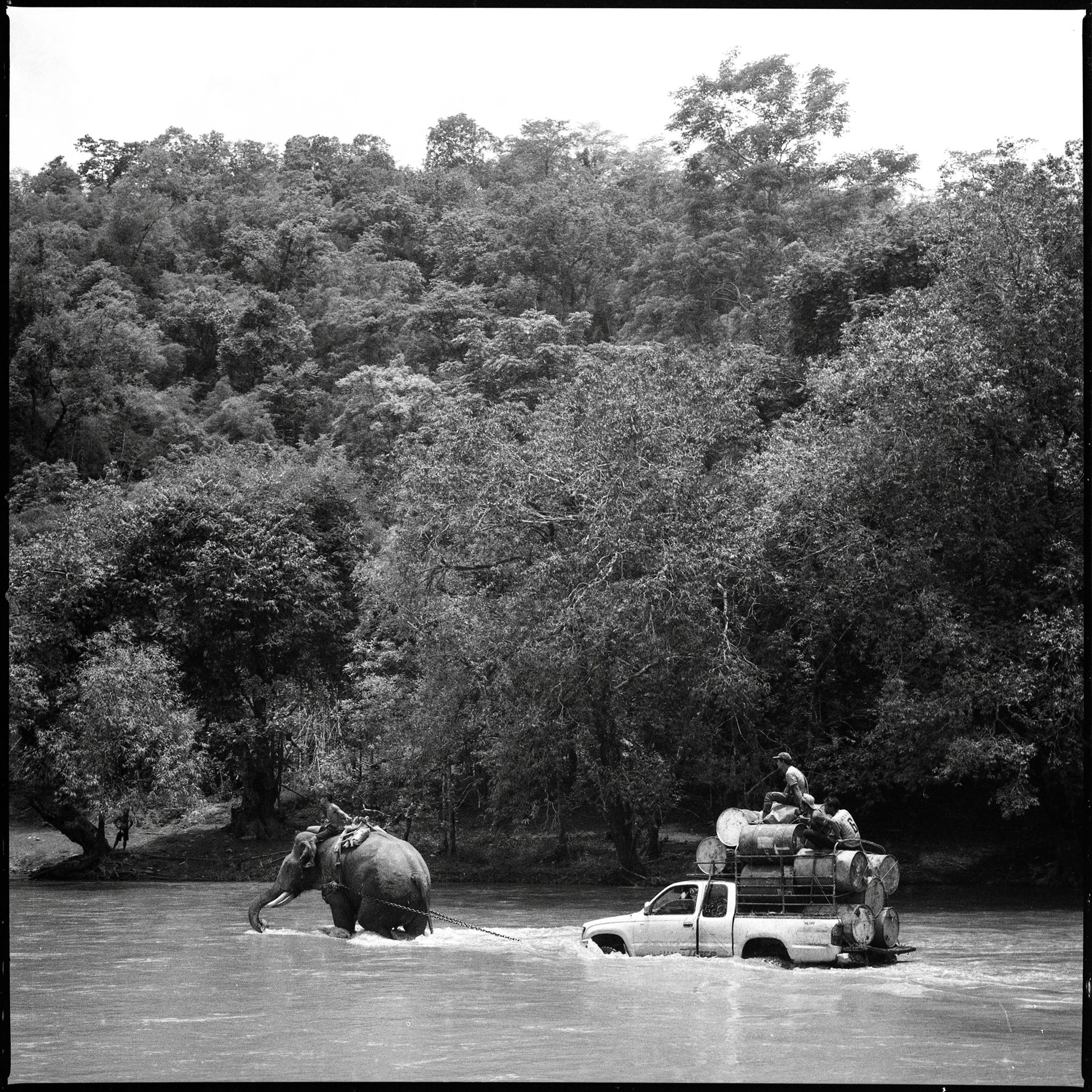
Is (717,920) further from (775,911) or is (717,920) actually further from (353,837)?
(353,837)

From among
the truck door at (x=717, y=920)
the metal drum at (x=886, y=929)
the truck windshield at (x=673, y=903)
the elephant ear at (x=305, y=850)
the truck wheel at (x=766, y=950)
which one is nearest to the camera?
the metal drum at (x=886, y=929)

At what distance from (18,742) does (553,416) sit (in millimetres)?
13952

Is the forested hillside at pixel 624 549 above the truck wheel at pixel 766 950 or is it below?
above

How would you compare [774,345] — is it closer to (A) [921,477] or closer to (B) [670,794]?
(A) [921,477]

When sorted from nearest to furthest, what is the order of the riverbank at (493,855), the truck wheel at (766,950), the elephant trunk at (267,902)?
the truck wheel at (766,950) → the elephant trunk at (267,902) → the riverbank at (493,855)

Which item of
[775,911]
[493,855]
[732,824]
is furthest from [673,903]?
[493,855]

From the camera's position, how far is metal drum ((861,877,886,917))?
15.7 metres

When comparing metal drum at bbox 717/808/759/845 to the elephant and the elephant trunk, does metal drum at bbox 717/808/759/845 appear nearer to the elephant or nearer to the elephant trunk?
the elephant

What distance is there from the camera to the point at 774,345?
3841 centimetres

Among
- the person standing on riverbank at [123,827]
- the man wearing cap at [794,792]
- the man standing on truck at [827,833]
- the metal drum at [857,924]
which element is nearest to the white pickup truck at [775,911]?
the metal drum at [857,924]

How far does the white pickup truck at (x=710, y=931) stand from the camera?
1550 cm

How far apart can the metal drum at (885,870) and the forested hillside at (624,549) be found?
833 centimetres

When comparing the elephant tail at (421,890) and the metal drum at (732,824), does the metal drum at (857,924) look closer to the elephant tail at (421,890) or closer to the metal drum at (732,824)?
the metal drum at (732,824)

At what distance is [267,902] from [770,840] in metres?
7.83
